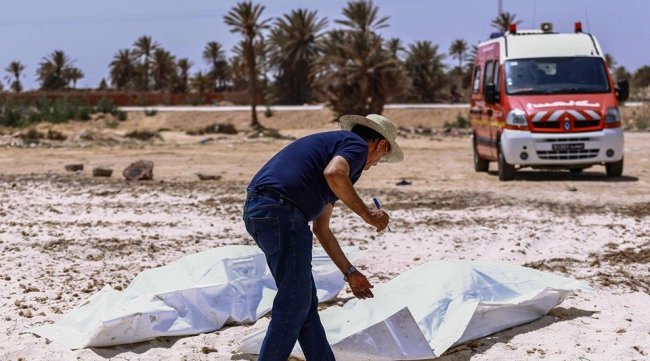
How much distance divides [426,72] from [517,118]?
53.5m

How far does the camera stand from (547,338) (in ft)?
20.3

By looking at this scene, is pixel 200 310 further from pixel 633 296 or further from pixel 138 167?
pixel 138 167

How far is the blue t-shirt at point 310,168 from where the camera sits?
191 inches

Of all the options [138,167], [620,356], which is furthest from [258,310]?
[138,167]

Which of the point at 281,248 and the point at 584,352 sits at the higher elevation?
the point at 281,248

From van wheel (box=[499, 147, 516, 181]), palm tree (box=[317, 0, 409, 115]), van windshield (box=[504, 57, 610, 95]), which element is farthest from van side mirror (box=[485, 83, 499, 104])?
palm tree (box=[317, 0, 409, 115])

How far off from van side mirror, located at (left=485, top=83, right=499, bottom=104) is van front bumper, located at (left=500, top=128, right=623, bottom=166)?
70 cm

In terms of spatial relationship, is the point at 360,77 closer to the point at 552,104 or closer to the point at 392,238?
the point at 552,104

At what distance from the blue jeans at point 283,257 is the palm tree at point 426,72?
211 ft

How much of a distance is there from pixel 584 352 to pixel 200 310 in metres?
2.50

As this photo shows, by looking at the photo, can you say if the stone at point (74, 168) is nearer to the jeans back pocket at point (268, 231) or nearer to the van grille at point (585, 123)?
the van grille at point (585, 123)

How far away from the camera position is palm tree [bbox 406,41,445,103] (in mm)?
68938

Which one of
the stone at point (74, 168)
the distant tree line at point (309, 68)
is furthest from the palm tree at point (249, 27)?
the stone at point (74, 168)

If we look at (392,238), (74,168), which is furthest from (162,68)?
(392,238)
